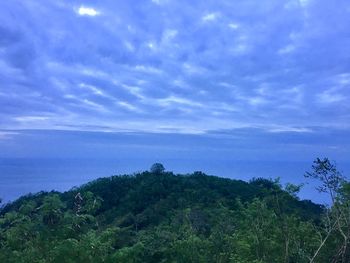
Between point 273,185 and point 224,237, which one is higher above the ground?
point 273,185

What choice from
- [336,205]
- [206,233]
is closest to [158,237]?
[206,233]

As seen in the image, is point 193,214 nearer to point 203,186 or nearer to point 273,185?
point 273,185

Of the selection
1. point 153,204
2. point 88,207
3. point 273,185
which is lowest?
point 153,204

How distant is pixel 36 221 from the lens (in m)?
11.1

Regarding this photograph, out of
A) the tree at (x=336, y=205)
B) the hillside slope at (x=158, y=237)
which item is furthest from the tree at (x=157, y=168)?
the tree at (x=336, y=205)

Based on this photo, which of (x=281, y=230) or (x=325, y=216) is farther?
(x=281, y=230)

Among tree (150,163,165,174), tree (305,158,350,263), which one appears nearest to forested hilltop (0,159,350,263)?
tree (305,158,350,263)

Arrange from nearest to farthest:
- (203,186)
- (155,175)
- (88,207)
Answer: (88,207)
(203,186)
(155,175)

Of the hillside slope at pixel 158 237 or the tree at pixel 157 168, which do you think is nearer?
the hillside slope at pixel 158 237

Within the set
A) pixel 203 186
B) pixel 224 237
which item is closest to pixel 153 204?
pixel 203 186

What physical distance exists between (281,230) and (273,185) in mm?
1173

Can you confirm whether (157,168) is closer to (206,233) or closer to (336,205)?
(206,233)

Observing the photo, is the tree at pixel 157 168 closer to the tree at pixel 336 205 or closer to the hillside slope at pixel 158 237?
the hillside slope at pixel 158 237

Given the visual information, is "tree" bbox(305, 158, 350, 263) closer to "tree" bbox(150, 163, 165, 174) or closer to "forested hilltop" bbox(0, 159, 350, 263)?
"forested hilltop" bbox(0, 159, 350, 263)
